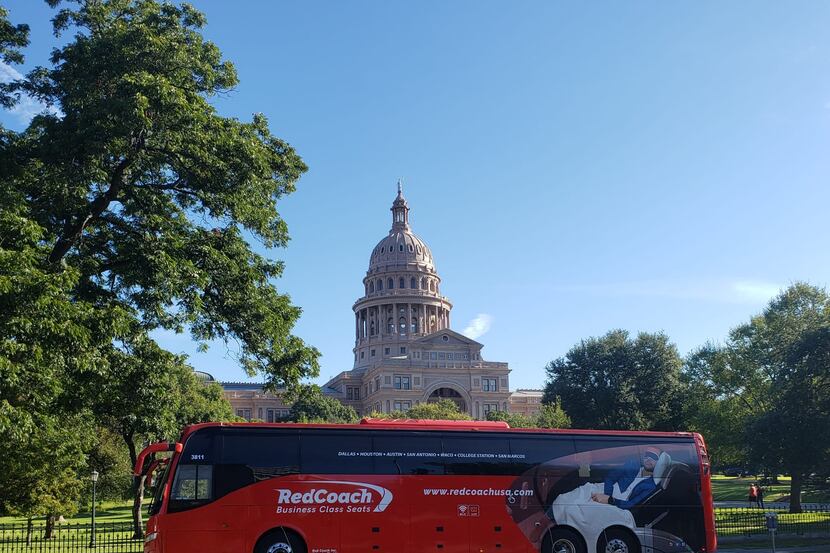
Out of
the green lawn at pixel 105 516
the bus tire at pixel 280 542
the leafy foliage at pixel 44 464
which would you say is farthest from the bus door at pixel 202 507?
the green lawn at pixel 105 516

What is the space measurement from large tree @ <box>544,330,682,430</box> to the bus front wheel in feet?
175

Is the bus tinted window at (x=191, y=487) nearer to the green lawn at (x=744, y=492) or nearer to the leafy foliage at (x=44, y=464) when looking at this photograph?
the leafy foliage at (x=44, y=464)

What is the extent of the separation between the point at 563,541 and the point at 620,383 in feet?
188

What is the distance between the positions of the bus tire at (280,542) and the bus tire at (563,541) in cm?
632

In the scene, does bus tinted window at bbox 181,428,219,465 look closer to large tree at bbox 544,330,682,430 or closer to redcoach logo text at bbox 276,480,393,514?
redcoach logo text at bbox 276,480,393,514

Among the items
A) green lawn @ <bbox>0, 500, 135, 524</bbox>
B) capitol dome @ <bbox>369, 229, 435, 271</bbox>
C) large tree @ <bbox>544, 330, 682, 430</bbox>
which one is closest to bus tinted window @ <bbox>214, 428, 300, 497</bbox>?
green lawn @ <bbox>0, 500, 135, 524</bbox>

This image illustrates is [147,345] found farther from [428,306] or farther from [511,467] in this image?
[428,306]

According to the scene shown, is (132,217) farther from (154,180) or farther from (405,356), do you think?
(405,356)

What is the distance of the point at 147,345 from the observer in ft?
76.8

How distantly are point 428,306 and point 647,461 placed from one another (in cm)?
13194

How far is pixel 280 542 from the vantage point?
19031 mm

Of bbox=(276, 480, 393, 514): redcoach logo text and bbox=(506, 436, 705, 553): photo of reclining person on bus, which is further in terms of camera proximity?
bbox=(506, 436, 705, 553): photo of reclining person on bus

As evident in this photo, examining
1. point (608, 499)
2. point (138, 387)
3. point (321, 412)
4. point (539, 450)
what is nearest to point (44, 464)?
point (138, 387)

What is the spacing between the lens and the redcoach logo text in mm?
19141
